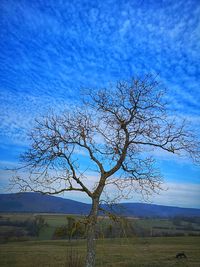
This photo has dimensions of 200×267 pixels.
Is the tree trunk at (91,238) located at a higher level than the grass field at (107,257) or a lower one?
higher

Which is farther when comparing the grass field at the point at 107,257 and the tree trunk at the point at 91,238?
the grass field at the point at 107,257

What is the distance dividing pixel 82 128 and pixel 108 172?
201 cm

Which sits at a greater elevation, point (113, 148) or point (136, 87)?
point (136, 87)

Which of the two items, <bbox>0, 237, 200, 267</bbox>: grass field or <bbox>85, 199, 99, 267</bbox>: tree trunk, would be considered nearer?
<bbox>85, 199, 99, 267</bbox>: tree trunk

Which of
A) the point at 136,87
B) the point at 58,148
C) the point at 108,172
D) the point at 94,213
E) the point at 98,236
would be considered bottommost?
the point at 98,236

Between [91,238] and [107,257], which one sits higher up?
[91,238]

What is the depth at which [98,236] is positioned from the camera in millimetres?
11656

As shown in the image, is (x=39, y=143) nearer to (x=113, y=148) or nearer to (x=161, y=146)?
(x=113, y=148)

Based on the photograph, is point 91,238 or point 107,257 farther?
point 107,257

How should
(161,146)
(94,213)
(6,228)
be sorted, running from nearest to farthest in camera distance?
(94,213)
(161,146)
(6,228)

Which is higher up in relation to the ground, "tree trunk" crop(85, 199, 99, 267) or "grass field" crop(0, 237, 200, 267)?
"tree trunk" crop(85, 199, 99, 267)

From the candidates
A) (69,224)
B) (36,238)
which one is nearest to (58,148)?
(69,224)

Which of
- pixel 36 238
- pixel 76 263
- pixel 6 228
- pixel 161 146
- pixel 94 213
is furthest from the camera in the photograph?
pixel 6 228

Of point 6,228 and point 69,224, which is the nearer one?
point 69,224
